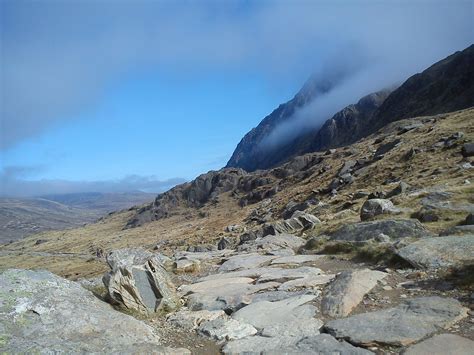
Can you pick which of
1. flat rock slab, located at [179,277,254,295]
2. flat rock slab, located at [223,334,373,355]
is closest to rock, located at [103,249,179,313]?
flat rock slab, located at [179,277,254,295]

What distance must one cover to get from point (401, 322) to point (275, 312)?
2.90 meters

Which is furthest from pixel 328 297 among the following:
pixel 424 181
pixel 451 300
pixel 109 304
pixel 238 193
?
pixel 238 193

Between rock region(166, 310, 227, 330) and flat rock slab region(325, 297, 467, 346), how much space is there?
9.45 ft

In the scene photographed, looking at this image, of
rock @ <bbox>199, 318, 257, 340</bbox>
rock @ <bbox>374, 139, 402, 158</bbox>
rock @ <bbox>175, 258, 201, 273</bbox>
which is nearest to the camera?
rock @ <bbox>199, 318, 257, 340</bbox>

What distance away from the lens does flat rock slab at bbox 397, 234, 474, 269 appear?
12.2 meters

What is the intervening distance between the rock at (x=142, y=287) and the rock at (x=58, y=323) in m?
0.81

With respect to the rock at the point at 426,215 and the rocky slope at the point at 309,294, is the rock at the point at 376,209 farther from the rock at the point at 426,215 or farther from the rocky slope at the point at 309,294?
the rock at the point at 426,215

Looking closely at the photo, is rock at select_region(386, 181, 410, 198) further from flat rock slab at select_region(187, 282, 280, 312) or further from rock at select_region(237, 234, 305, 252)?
flat rock slab at select_region(187, 282, 280, 312)

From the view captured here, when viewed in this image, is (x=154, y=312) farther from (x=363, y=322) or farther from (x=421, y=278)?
(x=421, y=278)

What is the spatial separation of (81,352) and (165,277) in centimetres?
503

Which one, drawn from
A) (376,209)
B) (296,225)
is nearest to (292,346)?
(376,209)

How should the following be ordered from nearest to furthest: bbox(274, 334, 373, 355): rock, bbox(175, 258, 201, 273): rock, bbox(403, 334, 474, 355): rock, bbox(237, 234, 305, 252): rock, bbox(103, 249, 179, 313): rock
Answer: bbox(403, 334, 474, 355): rock, bbox(274, 334, 373, 355): rock, bbox(103, 249, 179, 313): rock, bbox(175, 258, 201, 273): rock, bbox(237, 234, 305, 252): rock

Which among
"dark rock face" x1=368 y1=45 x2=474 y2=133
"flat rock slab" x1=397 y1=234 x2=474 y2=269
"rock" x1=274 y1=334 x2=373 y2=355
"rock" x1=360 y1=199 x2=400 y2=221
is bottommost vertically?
"flat rock slab" x1=397 y1=234 x2=474 y2=269

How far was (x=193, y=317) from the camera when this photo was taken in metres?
10.6
